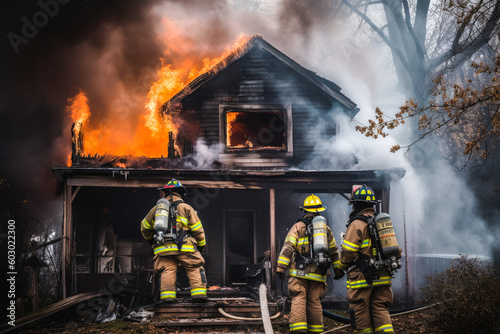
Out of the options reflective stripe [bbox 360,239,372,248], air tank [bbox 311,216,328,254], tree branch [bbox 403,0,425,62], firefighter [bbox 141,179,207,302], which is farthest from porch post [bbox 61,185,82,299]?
tree branch [bbox 403,0,425,62]

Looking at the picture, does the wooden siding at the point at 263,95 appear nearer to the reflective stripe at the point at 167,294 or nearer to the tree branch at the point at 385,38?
the reflective stripe at the point at 167,294

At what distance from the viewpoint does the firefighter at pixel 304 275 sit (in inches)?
248

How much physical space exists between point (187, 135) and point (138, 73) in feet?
19.3

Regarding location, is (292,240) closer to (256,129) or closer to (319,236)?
(319,236)

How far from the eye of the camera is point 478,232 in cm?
2114

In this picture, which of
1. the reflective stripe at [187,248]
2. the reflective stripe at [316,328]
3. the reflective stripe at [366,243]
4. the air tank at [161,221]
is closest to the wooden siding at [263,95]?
the reflective stripe at [187,248]

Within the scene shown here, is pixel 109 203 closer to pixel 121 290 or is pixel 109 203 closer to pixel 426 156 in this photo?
pixel 121 290

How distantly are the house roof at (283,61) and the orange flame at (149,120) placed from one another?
86mm

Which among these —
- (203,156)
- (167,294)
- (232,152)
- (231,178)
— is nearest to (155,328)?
(167,294)

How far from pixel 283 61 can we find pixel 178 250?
8.44m

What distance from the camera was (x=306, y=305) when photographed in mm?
6496

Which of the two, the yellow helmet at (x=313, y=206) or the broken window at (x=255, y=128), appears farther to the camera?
the broken window at (x=255, y=128)

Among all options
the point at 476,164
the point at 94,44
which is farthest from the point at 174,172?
the point at 476,164

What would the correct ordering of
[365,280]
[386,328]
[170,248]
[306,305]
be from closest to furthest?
1. [386,328]
2. [365,280]
3. [306,305]
4. [170,248]
